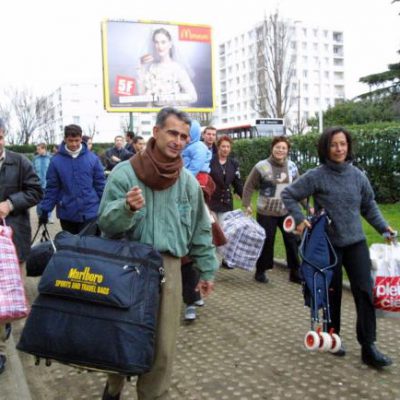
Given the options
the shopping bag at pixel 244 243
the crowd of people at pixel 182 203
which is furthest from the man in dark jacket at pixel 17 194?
the shopping bag at pixel 244 243

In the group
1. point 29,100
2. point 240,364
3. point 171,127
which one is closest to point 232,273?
point 240,364

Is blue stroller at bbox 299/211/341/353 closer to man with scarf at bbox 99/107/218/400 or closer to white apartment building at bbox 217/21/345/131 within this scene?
man with scarf at bbox 99/107/218/400

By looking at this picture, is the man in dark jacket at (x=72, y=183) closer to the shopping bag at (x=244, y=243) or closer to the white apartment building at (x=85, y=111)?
the shopping bag at (x=244, y=243)

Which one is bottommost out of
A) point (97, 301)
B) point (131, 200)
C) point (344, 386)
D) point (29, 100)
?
point (344, 386)

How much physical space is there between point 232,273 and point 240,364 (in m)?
3.26

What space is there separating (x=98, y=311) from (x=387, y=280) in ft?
8.24

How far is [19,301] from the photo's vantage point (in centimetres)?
356

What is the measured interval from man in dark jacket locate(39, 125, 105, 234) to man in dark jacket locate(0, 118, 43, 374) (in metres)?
1.18

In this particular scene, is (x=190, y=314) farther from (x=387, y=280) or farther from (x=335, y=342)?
(x=387, y=280)

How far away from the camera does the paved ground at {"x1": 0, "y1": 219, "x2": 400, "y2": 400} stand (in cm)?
382

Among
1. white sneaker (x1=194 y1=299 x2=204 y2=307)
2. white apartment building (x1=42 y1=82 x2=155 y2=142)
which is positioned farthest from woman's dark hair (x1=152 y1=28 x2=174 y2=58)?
white apartment building (x1=42 y1=82 x2=155 y2=142)

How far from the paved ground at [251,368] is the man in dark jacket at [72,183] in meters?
1.29

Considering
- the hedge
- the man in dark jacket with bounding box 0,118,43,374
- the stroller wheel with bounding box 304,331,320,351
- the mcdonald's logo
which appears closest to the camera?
the stroller wheel with bounding box 304,331,320,351

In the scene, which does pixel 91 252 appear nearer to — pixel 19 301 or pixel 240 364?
pixel 19 301
